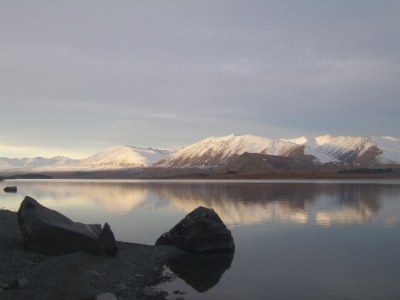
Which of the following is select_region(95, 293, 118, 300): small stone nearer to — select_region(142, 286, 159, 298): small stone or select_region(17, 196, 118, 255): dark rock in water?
select_region(142, 286, 159, 298): small stone

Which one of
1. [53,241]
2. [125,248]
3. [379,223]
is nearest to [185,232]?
[125,248]

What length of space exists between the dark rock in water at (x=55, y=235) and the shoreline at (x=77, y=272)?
55cm

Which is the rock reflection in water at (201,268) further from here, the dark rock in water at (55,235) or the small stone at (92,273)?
the small stone at (92,273)

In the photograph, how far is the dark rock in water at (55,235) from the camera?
2339 cm

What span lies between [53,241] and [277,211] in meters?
30.6

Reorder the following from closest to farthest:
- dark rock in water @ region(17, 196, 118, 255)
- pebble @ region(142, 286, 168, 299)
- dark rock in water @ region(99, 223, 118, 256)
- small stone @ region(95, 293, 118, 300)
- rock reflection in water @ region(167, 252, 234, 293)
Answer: small stone @ region(95, 293, 118, 300) < pebble @ region(142, 286, 168, 299) < rock reflection in water @ region(167, 252, 234, 293) < dark rock in water @ region(17, 196, 118, 255) < dark rock in water @ region(99, 223, 118, 256)

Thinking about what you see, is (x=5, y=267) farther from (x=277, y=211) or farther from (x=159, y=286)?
(x=277, y=211)

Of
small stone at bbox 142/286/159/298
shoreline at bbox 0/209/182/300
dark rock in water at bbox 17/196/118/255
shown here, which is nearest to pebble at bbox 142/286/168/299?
small stone at bbox 142/286/159/298

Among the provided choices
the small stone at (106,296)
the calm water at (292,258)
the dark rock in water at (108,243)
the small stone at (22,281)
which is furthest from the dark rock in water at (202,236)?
the small stone at (22,281)

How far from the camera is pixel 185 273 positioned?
→ 23234mm

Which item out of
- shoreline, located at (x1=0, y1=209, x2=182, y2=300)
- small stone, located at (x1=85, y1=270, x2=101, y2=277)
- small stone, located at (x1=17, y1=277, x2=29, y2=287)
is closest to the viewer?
shoreline, located at (x1=0, y1=209, x2=182, y2=300)

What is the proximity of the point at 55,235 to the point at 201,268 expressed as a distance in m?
7.65

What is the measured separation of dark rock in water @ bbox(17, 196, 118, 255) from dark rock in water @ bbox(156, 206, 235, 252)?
16.7ft

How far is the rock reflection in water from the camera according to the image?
70.4 ft
